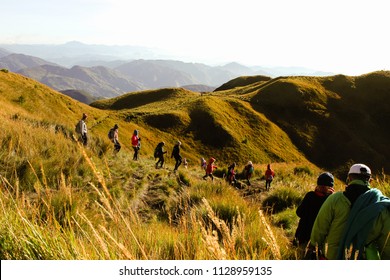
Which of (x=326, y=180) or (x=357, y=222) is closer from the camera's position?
(x=357, y=222)

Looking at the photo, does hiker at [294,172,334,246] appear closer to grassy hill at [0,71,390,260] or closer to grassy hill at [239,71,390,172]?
grassy hill at [0,71,390,260]

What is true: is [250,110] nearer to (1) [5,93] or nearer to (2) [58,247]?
(1) [5,93]

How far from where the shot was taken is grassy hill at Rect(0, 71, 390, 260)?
2.96 m

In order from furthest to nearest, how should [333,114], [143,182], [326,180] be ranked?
[333,114]
[143,182]
[326,180]

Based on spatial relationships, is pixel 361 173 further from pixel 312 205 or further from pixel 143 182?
pixel 143 182

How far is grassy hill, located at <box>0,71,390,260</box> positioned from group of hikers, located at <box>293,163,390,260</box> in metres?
0.66

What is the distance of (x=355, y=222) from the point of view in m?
3.67

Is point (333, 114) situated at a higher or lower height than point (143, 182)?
higher

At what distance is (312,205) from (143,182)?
7201mm

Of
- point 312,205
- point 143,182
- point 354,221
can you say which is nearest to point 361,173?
point 354,221

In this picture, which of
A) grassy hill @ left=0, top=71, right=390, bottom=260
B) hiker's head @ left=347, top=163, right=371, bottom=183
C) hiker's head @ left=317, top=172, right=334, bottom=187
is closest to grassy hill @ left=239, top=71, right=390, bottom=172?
grassy hill @ left=0, top=71, right=390, bottom=260

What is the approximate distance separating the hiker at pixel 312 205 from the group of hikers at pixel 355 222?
0.34 meters

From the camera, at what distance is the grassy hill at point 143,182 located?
2957mm
